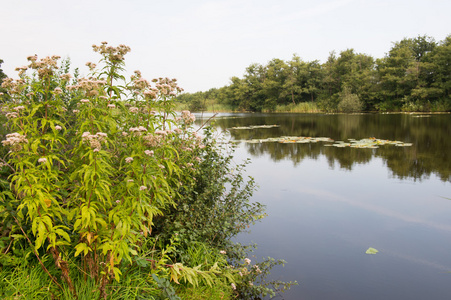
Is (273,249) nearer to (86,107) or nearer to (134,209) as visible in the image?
(134,209)

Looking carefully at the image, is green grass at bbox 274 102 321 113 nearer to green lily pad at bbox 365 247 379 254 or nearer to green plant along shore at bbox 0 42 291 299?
green lily pad at bbox 365 247 379 254

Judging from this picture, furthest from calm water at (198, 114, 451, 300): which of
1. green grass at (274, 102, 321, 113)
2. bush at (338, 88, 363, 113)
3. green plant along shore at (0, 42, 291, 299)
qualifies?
green grass at (274, 102, 321, 113)

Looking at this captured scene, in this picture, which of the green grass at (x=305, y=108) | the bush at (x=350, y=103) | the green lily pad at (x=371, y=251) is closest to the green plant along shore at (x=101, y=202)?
the green lily pad at (x=371, y=251)

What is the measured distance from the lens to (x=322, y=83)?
2122 inches

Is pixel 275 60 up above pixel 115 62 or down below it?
above

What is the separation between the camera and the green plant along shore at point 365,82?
3844 centimetres

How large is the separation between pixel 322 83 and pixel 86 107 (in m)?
55.6

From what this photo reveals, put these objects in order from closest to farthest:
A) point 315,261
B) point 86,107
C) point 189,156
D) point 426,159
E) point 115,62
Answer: point 86,107, point 115,62, point 189,156, point 315,261, point 426,159

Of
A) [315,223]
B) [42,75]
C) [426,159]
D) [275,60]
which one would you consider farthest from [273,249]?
[275,60]

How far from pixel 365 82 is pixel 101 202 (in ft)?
162

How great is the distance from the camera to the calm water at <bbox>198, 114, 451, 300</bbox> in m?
3.70

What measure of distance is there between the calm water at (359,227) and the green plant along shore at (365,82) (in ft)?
63.8

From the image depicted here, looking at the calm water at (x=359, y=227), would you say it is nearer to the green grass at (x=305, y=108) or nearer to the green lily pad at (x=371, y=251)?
the green lily pad at (x=371, y=251)

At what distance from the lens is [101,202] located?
7.47 feet
